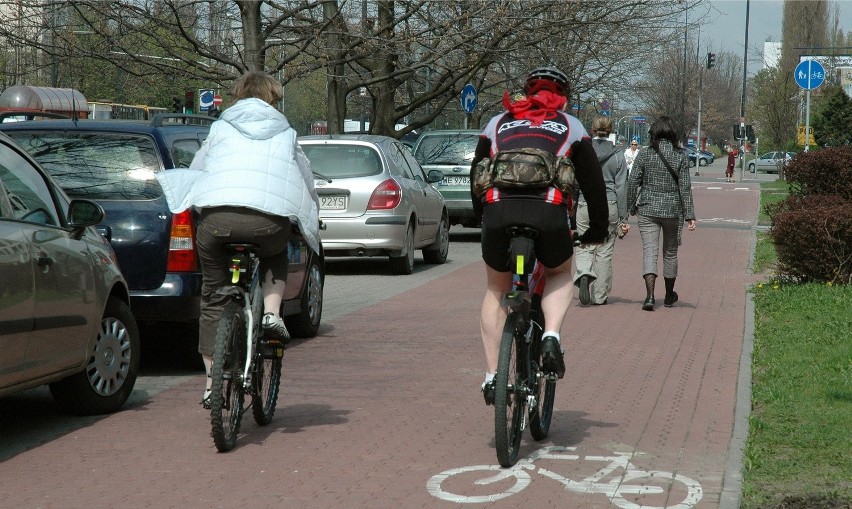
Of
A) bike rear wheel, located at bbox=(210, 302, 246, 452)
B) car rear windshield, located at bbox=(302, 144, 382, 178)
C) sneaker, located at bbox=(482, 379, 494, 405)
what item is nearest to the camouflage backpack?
sneaker, located at bbox=(482, 379, 494, 405)

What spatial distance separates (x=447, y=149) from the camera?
21.9 meters

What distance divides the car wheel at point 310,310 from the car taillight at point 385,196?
4.84 m

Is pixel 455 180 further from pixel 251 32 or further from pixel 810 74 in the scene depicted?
pixel 810 74

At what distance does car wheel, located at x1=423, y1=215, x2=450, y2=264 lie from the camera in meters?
17.8

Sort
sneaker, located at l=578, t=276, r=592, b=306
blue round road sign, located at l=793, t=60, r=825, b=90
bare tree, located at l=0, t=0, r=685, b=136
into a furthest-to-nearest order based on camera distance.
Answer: blue round road sign, located at l=793, t=60, r=825, b=90
bare tree, located at l=0, t=0, r=685, b=136
sneaker, located at l=578, t=276, r=592, b=306

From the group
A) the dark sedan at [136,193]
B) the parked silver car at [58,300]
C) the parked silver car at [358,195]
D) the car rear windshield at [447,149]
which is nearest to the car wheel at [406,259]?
the parked silver car at [358,195]

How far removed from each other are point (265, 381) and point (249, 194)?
113 cm

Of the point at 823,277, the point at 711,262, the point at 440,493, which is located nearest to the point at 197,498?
the point at 440,493

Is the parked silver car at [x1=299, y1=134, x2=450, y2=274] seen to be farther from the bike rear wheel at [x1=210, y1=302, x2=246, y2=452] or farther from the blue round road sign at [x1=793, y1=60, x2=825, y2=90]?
the blue round road sign at [x1=793, y1=60, x2=825, y2=90]

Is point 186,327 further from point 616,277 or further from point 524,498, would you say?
point 616,277

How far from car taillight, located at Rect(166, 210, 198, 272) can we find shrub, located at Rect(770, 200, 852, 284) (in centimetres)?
726

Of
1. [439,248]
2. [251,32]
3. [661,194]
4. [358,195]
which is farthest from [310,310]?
[251,32]

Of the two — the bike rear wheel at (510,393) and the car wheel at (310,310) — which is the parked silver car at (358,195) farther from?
the bike rear wheel at (510,393)

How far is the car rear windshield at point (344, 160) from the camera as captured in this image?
15.4m
